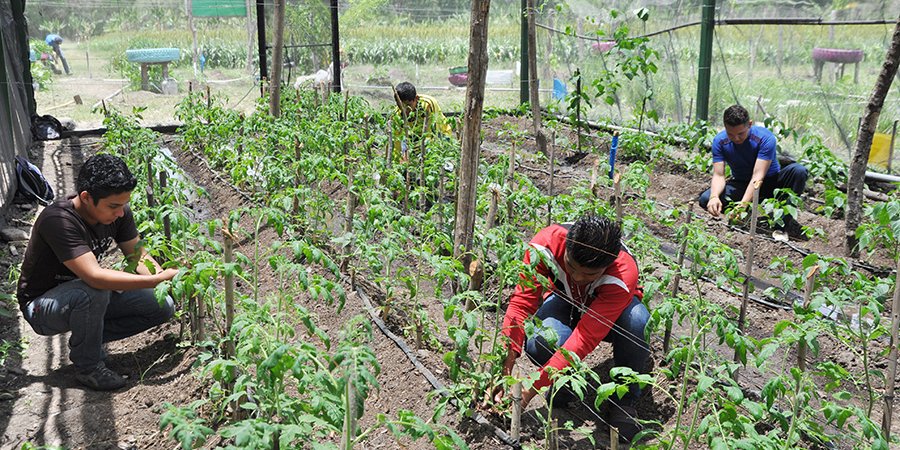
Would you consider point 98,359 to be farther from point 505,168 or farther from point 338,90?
point 338,90

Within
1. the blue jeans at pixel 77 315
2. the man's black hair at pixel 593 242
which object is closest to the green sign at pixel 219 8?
the blue jeans at pixel 77 315

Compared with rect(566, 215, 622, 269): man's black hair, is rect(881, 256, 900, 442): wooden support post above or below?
below

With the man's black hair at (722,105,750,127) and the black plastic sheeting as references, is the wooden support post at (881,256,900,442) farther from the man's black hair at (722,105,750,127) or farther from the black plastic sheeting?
the black plastic sheeting

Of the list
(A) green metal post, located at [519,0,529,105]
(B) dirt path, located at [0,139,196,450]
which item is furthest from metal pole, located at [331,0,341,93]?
(B) dirt path, located at [0,139,196,450]

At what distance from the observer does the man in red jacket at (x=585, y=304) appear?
3.08m

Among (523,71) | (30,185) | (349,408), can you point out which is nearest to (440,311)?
(349,408)

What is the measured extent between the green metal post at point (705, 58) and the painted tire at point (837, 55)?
3.71 feet

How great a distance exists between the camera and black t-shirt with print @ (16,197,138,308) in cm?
333

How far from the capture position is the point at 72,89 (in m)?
12.6

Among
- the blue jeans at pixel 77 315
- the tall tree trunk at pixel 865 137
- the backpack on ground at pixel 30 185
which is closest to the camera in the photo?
the blue jeans at pixel 77 315

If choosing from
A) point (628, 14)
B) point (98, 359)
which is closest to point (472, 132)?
point (98, 359)

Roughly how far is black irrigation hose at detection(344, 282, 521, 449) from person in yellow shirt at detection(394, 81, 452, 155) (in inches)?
78.9

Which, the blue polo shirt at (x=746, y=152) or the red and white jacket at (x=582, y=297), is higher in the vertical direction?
the blue polo shirt at (x=746, y=152)

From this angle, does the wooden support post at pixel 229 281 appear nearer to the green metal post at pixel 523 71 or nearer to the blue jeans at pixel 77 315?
the blue jeans at pixel 77 315
